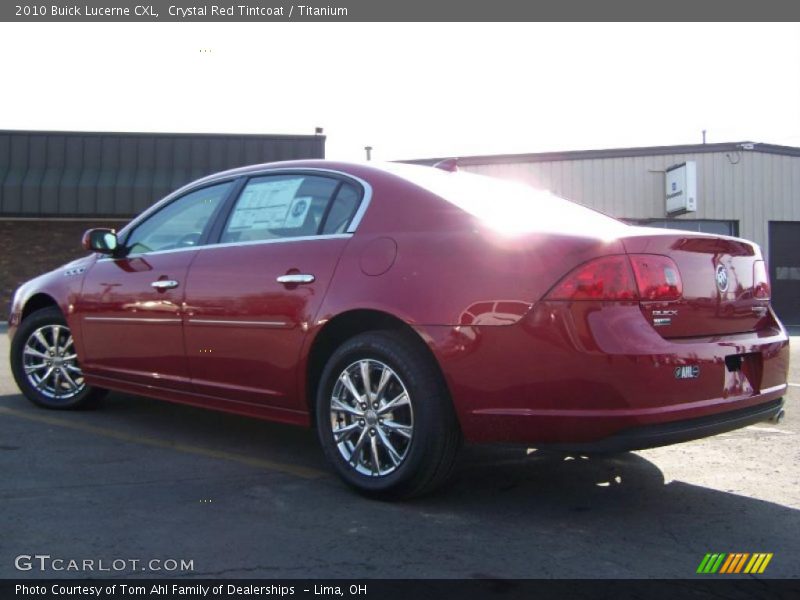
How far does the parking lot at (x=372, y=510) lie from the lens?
2.94 meters

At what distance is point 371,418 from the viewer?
3668 millimetres

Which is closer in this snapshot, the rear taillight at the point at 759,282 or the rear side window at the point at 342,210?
the rear taillight at the point at 759,282

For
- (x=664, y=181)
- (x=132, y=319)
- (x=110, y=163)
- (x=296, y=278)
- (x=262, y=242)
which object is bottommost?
(x=132, y=319)

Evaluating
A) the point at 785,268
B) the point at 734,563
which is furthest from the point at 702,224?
the point at 734,563

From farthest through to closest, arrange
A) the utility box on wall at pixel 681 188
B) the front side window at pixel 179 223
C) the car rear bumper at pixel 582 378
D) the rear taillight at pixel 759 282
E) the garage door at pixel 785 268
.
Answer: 1. the garage door at pixel 785 268
2. the utility box on wall at pixel 681 188
3. the front side window at pixel 179 223
4. the rear taillight at pixel 759 282
5. the car rear bumper at pixel 582 378

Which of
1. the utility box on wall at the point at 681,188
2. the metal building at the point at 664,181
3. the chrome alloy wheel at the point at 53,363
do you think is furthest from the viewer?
the metal building at the point at 664,181

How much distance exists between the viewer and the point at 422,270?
352 cm

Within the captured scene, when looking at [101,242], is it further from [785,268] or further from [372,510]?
[785,268]

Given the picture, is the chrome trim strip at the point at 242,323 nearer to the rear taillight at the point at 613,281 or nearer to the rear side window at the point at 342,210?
the rear side window at the point at 342,210

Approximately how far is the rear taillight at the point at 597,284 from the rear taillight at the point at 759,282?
965mm

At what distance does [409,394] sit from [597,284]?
92 cm

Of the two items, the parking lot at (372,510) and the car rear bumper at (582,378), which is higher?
the car rear bumper at (582,378)

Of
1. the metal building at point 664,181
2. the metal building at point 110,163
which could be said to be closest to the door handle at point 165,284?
the metal building at point 110,163

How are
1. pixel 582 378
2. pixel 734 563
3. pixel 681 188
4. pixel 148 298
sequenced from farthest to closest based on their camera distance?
pixel 681 188 < pixel 148 298 < pixel 582 378 < pixel 734 563
